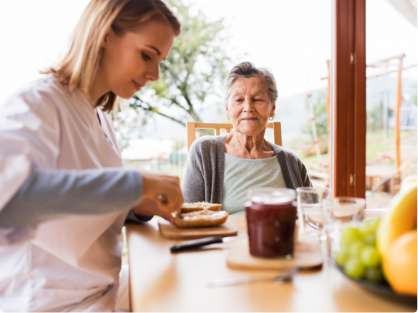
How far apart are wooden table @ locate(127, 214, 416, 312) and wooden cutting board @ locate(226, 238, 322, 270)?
0.05ft

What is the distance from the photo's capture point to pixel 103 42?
1143 mm

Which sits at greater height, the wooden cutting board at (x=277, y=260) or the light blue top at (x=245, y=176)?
the light blue top at (x=245, y=176)

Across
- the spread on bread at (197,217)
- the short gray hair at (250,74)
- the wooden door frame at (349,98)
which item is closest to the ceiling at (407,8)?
the wooden door frame at (349,98)

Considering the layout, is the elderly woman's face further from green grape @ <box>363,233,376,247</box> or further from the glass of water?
green grape @ <box>363,233,376,247</box>

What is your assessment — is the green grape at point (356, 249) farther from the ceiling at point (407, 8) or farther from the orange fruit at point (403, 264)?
the ceiling at point (407, 8)

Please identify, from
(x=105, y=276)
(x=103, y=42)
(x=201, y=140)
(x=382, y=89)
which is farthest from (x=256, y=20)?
(x=105, y=276)

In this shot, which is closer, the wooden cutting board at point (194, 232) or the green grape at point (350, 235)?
the green grape at point (350, 235)

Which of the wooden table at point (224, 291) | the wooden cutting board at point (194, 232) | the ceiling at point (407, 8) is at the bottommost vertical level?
the wooden table at point (224, 291)

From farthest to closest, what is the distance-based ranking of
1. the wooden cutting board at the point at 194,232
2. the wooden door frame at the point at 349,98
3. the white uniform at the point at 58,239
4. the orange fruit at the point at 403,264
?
the wooden door frame at the point at 349,98 → the wooden cutting board at the point at 194,232 → the white uniform at the point at 58,239 → the orange fruit at the point at 403,264

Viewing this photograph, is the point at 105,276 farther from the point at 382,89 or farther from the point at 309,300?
the point at 382,89

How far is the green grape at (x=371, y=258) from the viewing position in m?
0.70

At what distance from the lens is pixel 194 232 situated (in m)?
1.13

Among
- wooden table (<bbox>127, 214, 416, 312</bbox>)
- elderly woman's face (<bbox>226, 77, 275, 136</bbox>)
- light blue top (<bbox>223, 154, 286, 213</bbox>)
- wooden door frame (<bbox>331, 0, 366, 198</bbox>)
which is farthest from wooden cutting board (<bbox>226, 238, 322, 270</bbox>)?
wooden door frame (<bbox>331, 0, 366, 198</bbox>)

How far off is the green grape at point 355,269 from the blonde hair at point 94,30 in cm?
80
